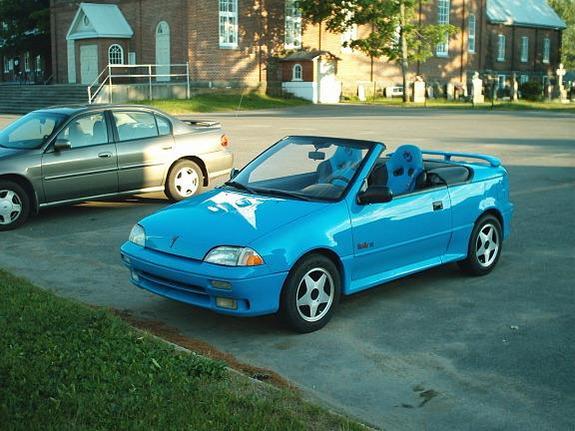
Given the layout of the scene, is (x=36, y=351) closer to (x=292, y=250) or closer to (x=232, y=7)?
(x=292, y=250)

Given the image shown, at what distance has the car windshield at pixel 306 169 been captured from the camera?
22.6 feet

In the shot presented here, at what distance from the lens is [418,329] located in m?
6.42

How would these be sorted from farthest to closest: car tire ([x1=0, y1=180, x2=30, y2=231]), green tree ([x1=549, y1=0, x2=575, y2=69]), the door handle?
1. green tree ([x1=549, y1=0, x2=575, y2=69])
2. car tire ([x1=0, y1=180, x2=30, y2=231])
3. the door handle

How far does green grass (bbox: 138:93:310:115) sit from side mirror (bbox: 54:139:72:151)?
24700 mm

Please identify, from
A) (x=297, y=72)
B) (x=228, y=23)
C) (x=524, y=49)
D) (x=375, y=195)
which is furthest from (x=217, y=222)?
(x=524, y=49)

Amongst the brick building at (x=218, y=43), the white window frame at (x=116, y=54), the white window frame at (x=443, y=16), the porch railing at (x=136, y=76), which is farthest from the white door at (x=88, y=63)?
the white window frame at (x=443, y=16)

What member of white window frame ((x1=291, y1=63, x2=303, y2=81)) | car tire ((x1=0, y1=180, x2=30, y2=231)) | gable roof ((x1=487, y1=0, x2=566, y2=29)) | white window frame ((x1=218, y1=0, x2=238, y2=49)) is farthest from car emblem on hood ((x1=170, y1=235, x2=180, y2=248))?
gable roof ((x1=487, y1=0, x2=566, y2=29))

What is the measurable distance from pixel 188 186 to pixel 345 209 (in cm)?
621

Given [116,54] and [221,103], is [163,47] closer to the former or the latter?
[116,54]

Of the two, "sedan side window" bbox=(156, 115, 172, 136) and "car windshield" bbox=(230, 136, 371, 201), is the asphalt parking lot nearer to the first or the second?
"car windshield" bbox=(230, 136, 371, 201)

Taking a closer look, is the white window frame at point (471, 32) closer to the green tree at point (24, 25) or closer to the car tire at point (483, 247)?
the green tree at point (24, 25)

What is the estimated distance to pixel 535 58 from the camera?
241ft

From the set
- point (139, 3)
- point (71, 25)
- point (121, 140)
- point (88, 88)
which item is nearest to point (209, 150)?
point (121, 140)

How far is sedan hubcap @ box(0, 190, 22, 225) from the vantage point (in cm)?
1032
